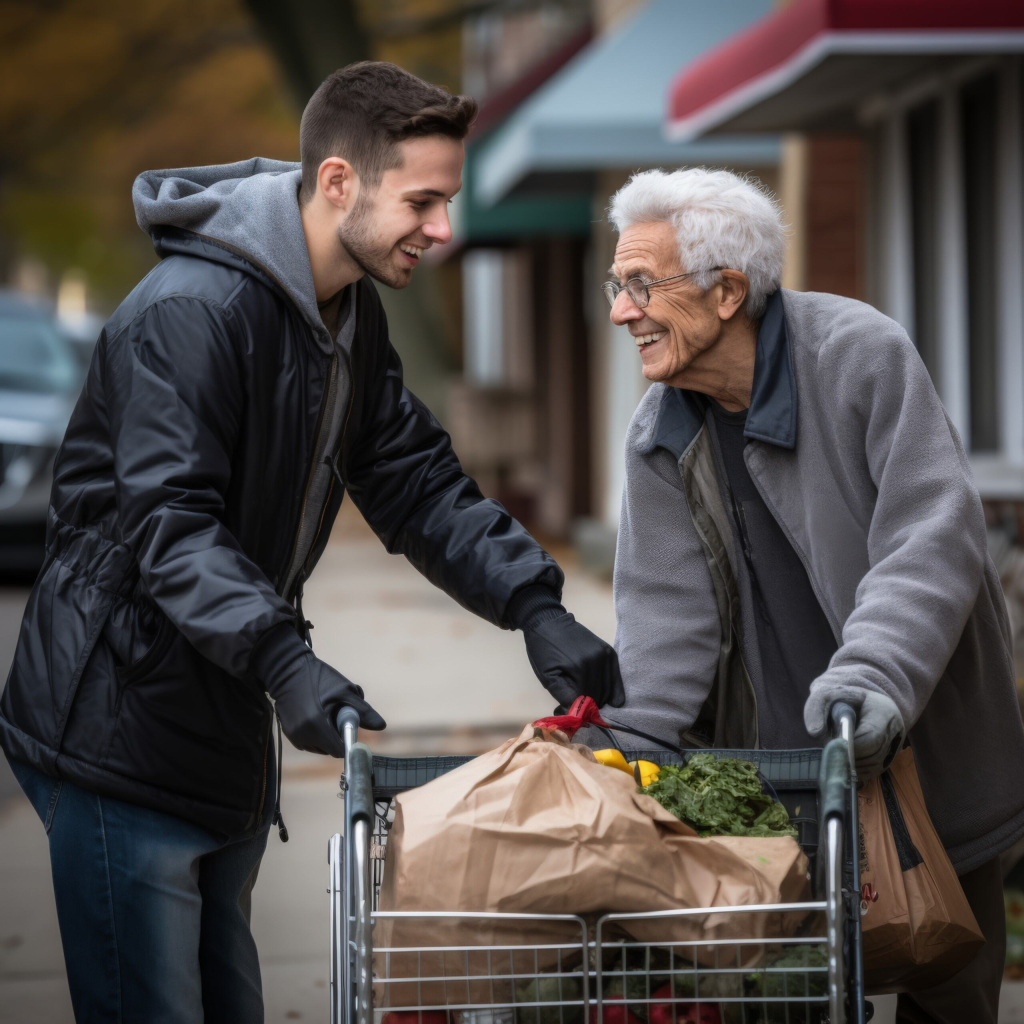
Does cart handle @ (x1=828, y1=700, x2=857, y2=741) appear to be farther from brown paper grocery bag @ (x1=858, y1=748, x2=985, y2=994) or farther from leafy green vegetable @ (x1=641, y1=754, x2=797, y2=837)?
brown paper grocery bag @ (x1=858, y1=748, x2=985, y2=994)

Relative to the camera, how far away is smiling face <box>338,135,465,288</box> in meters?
2.67

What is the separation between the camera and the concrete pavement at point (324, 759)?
451 cm

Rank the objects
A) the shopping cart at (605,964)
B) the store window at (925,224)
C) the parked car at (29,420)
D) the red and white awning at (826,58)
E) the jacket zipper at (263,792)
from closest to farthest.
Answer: the shopping cart at (605,964) < the jacket zipper at (263,792) < the red and white awning at (826,58) < the store window at (925,224) < the parked car at (29,420)

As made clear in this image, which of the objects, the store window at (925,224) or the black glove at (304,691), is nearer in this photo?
the black glove at (304,691)

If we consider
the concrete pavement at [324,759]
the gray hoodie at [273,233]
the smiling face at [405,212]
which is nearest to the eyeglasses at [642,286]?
the smiling face at [405,212]

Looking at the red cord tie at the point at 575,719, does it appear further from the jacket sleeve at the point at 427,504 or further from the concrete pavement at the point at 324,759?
the concrete pavement at the point at 324,759

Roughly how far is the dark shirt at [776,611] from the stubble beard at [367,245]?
80 cm

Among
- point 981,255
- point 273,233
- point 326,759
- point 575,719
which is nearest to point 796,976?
point 575,719

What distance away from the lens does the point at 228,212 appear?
9.11ft

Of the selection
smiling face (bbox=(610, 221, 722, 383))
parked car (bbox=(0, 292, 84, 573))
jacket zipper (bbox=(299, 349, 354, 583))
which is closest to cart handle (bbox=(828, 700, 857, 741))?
smiling face (bbox=(610, 221, 722, 383))

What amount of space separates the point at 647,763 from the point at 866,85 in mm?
6286

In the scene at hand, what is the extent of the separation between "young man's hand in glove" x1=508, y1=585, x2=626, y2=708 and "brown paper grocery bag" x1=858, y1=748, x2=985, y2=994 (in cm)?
58

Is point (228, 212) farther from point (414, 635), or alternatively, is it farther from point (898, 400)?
point (414, 635)

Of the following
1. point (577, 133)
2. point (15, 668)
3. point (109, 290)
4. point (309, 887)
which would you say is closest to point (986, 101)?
point (577, 133)
